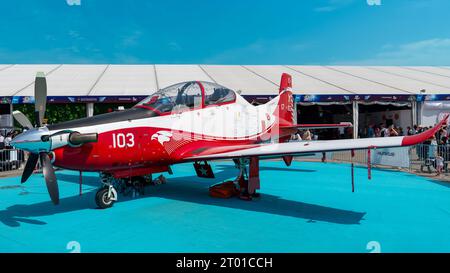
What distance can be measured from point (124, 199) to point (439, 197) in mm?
7936

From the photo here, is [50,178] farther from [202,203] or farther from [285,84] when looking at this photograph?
[285,84]

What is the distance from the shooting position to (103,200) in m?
7.01

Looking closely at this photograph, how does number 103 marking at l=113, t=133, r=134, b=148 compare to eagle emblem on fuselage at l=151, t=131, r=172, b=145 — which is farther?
eagle emblem on fuselage at l=151, t=131, r=172, b=145

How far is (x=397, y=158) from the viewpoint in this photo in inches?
538

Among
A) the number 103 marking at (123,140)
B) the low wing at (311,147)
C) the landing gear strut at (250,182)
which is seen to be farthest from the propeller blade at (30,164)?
the landing gear strut at (250,182)

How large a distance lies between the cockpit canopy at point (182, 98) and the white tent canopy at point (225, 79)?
43.7ft

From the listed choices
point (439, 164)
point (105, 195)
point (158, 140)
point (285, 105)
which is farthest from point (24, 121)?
point (439, 164)

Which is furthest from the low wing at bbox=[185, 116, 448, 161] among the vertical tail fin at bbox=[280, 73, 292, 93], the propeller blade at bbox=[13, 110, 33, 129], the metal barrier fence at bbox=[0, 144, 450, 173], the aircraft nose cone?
the metal barrier fence at bbox=[0, 144, 450, 173]

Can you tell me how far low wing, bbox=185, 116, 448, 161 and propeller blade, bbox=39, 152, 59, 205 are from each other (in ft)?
9.19

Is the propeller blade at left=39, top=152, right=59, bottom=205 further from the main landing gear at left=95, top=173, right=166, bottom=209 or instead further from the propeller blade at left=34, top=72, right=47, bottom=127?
the main landing gear at left=95, top=173, right=166, bottom=209

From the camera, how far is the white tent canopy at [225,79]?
71.4ft

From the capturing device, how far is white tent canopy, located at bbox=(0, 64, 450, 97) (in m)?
21.8

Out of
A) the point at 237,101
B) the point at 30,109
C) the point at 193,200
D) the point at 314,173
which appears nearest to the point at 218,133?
the point at 237,101

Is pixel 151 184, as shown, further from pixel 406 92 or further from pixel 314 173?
pixel 406 92
